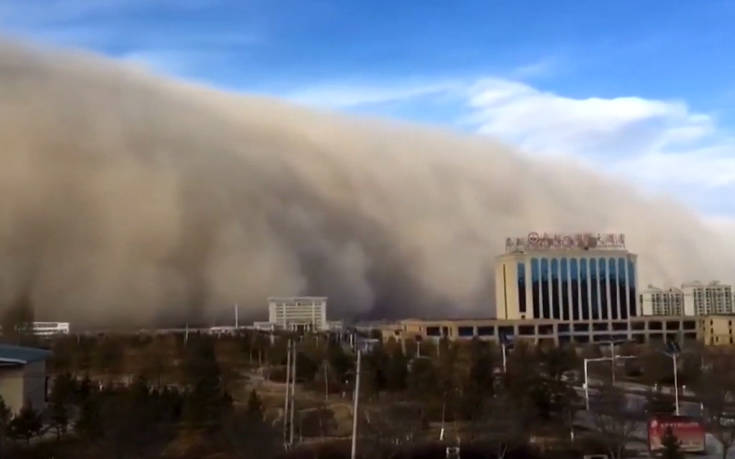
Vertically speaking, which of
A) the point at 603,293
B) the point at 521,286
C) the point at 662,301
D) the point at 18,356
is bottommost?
the point at 18,356

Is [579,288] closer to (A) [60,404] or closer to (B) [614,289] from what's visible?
(B) [614,289]

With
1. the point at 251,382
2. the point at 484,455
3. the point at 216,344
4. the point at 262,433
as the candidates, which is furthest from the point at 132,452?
the point at 216,344

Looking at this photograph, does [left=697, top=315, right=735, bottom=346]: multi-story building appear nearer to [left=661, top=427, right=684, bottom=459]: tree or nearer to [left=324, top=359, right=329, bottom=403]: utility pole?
[left=324, top=359, right=329, bottom=403]: utility pole

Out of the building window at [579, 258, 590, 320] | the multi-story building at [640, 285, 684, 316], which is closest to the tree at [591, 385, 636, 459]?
the building window at [579, 258, 590, 320]

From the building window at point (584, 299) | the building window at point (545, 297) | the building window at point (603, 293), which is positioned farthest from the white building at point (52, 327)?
the building window at point (603, 293)

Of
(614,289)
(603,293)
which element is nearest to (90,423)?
(603,293)

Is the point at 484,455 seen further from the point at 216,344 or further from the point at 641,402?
the point at 216,344

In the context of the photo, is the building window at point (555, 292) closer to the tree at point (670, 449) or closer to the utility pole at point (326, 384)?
the utility pole at point (326, 384)
